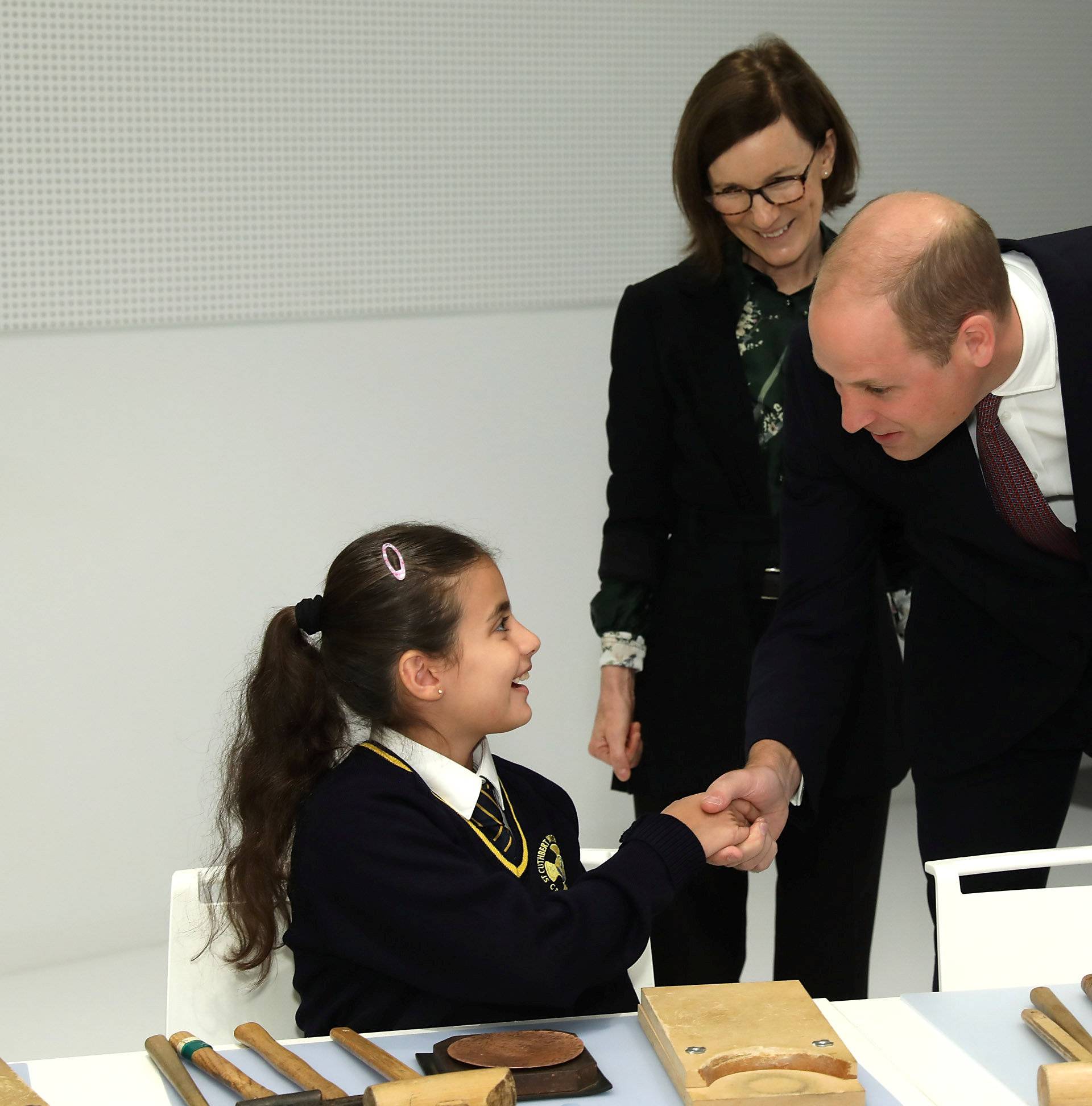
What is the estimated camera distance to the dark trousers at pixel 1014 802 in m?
1.99

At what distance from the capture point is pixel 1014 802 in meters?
2.00

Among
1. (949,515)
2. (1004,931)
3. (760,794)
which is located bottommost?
(1004,931)

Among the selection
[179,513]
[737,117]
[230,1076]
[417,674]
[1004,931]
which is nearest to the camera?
[230,1076]

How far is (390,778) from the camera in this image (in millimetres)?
1728

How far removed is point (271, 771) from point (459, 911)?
0.34 meters

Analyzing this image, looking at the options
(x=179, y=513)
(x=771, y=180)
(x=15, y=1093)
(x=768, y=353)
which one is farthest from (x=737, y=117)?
(x=179, y=513)

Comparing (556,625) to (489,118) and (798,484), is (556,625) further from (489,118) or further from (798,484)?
(798,484)

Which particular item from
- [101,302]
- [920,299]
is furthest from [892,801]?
[920,299]

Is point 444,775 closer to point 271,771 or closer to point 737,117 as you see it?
point 271,771

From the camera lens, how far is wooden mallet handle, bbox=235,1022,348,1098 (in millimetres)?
1310

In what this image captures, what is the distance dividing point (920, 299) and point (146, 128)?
244cm

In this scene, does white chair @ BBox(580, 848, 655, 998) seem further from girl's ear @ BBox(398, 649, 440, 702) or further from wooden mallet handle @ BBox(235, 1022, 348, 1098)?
wooden mallet handle @ BBox(235, 1022, 348, 1098)

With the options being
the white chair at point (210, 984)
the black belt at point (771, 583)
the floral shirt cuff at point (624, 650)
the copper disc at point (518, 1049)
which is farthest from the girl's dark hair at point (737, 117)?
the copper disc at point (518, 1049)

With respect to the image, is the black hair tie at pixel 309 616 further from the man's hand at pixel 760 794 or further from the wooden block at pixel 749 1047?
the wooden block at pixel 749 1047
